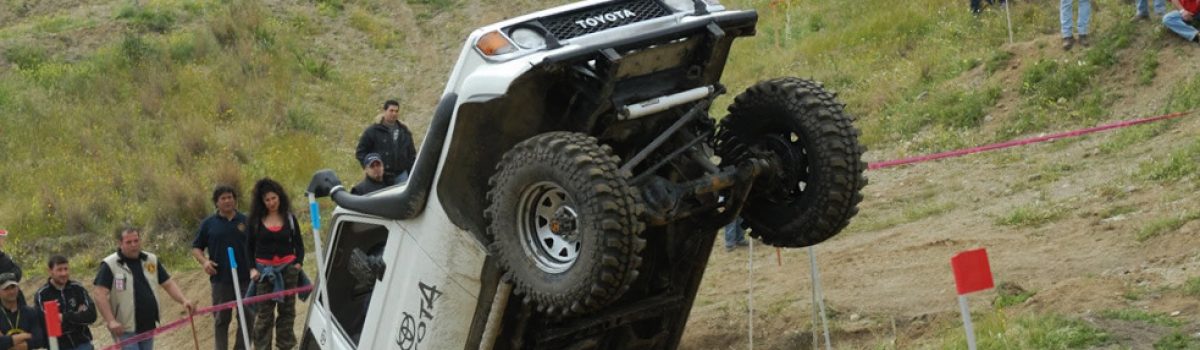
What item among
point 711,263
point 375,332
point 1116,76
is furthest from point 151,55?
point 375,332

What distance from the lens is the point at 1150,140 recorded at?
43.3 feet

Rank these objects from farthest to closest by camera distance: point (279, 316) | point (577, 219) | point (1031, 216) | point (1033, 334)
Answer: point (1031, 216) < point (279, 316) < point (1033, 334) < point (577, 219)

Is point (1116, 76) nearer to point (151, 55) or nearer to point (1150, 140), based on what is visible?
point (1150, 140)

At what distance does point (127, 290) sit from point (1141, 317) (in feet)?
22.4

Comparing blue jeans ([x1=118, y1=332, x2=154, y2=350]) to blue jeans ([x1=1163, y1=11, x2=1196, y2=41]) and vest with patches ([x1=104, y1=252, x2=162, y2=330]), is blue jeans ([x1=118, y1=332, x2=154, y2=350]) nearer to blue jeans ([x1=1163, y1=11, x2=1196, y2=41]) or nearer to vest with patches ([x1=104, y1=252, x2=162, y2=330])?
vest with patches ([x1=104, y1=252, x2=162, y2=330])

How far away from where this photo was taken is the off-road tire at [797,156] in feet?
21.0

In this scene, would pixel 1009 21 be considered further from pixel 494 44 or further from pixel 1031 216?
pixel 494 44

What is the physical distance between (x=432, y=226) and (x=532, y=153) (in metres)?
0.84

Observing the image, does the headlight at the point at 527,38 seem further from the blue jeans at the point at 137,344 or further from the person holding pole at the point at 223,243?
the blue jeans at the point at 137,344

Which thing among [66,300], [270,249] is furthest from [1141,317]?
[66,300]

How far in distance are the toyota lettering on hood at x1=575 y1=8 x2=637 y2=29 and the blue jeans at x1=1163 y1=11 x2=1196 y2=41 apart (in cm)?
1016

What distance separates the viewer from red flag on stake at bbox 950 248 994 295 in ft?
18.3

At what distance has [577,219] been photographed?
584cm

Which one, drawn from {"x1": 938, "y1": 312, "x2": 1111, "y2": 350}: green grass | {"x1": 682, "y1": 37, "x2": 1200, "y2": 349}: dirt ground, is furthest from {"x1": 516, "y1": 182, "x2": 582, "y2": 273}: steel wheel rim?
{"x1": 682, "y1": 37, "x2": 1200, "y2": 349}: dirt ground
